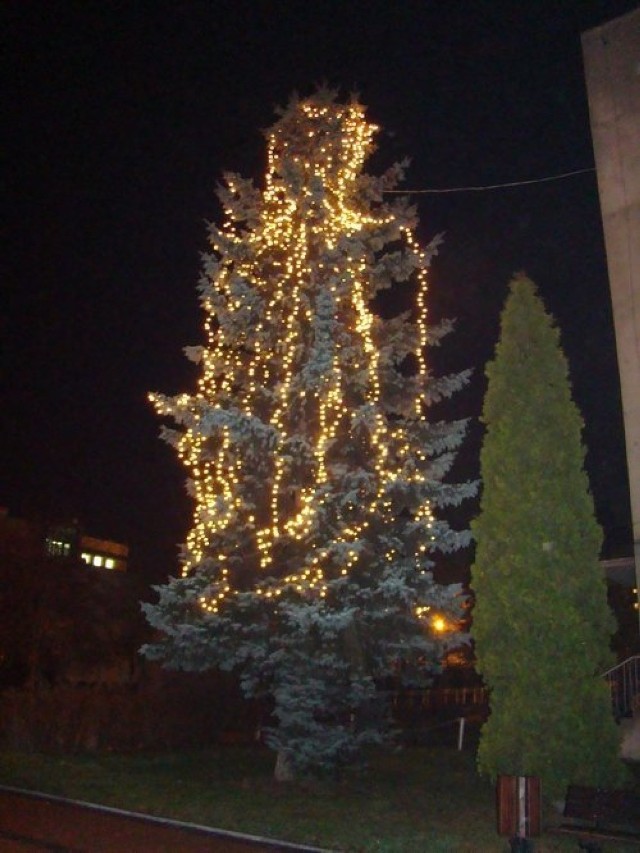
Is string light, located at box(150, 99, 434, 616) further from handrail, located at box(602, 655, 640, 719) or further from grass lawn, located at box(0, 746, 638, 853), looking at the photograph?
handrail, located at box(602, 655, 640, 719)

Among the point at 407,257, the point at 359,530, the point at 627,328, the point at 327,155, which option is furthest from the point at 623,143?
the point at 359,530

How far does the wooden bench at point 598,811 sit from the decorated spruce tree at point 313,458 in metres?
4.58

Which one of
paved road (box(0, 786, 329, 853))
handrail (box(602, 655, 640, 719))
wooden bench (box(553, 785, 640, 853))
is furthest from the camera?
handrail (box(602, 655, 640, 719))

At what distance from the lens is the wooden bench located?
8.12 meters

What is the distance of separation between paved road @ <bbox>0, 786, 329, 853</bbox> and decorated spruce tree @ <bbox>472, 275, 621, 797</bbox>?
2.89 metres

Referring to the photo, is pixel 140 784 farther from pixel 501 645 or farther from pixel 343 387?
pixel 343 387

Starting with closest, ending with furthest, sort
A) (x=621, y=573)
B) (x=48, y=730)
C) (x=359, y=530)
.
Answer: (x=359, y=530)
(x=48, y=730)
(x=621, y=573)

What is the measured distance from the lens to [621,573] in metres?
23.9

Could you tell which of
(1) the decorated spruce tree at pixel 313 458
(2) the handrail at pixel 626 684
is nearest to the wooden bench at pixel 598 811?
(1) the decorated spruce tree at pixel 313 458

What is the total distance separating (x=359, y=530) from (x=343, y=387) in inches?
93.2

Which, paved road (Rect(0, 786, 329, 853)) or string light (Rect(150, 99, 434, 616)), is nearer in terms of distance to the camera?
paved road (Rect(0, 786, 329, 853))

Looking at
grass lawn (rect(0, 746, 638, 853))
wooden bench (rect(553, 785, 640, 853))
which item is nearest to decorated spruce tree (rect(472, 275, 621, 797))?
grass lawn (rect(0, 746, 638, 853))

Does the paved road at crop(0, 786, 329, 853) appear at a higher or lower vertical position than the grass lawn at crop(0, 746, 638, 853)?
lower

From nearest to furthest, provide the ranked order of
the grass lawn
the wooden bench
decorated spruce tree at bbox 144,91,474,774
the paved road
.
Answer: the wooden bench, the paved road, the grass lawn, decorated spruce tree at bbox 144,91,474,774
